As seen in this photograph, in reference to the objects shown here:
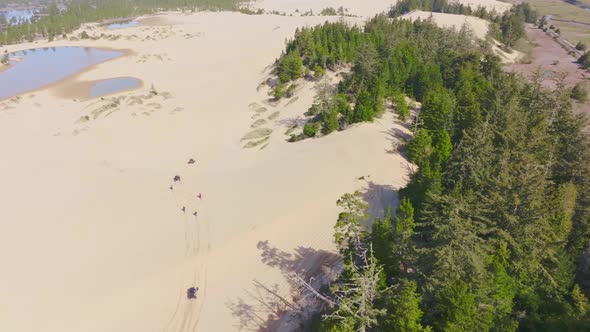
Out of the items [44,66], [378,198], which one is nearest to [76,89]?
[44,66]

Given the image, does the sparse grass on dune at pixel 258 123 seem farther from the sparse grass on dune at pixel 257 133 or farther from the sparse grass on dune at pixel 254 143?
the sparse grass on dune at pixel 254 143

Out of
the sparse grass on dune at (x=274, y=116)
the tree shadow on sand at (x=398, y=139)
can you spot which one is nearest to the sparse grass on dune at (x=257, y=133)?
the sparse grass on dune at (x=274, y=116)

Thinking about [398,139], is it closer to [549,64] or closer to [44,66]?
[549,64]

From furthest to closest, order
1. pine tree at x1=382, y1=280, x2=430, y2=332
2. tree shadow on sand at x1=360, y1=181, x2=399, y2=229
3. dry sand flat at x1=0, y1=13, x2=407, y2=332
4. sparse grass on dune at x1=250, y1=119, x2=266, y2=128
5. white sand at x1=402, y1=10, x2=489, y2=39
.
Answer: white sand at x1=402, y1=10, x2=489, y2=39
sparse grass on dune at x1=250, y1=119, x2=266, y2=128
tree shadow on sand at x1=360, y1=181, x2=399, y2=229
dry sand flat at x1=0, y1=13, x2=407, y2=332
pine tree at x1=382, y1=280, x2=430, y2=332

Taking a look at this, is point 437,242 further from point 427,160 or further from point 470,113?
point 470,113

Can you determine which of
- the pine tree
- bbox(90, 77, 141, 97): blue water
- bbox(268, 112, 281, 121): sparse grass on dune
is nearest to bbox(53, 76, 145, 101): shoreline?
bbox(90, 77, 141, 97): blue water

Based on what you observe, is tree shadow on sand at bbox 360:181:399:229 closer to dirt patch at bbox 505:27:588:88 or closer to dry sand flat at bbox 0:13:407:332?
dry sand flat at bbox 0:13:407:332
